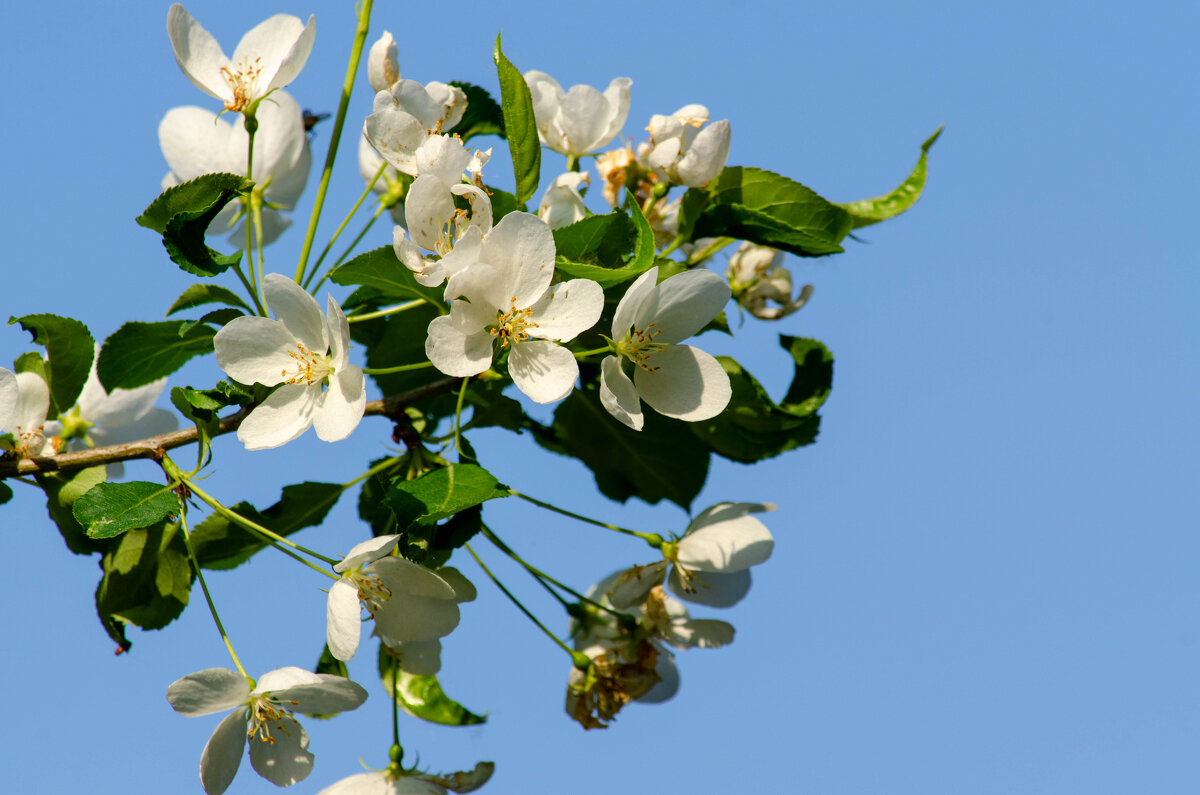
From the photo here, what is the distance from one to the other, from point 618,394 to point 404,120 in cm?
55

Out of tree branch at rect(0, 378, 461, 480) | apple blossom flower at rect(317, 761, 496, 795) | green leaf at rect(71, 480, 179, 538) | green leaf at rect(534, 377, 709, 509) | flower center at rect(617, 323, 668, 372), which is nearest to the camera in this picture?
green leaf at rect(71, 480, 179, 538)

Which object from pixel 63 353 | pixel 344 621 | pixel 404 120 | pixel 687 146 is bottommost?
pixel 344 621

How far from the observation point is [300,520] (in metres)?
1.87

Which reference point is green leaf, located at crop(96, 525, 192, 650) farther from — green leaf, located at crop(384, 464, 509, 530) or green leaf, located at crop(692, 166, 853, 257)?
green leaf, located at crop(692, 166, 853, 257)

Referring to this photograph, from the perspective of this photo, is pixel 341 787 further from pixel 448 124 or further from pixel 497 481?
pixel 448 124

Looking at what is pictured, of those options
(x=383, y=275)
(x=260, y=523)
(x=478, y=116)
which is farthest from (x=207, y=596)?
(x=478, y=116)

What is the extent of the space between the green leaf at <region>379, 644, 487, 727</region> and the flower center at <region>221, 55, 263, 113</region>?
3.57 ft

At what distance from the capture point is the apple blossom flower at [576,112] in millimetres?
1836

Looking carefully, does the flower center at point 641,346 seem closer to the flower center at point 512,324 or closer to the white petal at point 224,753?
the flower center at point 512,324

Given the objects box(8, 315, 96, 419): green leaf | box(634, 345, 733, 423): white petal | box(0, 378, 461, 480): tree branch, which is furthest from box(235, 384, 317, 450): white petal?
box(8, 315, 96, 419): green leaf

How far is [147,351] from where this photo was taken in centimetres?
184

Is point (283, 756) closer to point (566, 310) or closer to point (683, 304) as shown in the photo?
point (566, 310)

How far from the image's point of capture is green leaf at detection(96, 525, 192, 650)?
184 centimetres

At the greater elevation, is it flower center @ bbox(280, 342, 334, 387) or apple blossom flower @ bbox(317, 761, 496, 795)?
flower center @ bbox(280, 342, 334, 387)
